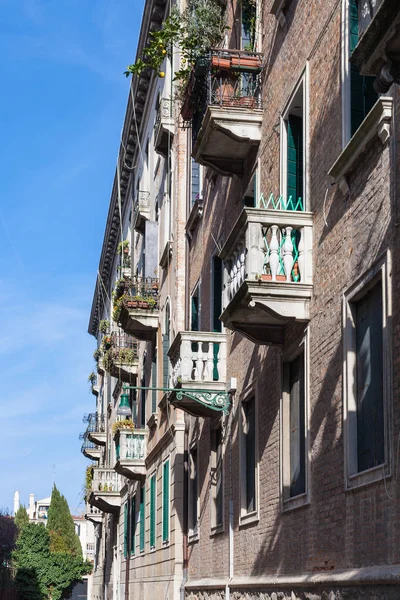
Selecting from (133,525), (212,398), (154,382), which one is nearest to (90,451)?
(133,525)

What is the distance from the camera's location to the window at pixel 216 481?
726 inches

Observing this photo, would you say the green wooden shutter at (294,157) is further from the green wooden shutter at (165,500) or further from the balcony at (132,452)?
the balcony at (132,452)

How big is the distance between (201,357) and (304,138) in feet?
20.9

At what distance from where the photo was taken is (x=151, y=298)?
29.1m

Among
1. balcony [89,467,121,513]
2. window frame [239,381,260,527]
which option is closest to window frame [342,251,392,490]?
window frame [239,381,260,527]

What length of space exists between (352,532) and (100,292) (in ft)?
154

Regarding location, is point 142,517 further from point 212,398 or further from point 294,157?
point 294,157

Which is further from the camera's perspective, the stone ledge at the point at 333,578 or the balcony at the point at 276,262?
the balcony at the point at 276,262

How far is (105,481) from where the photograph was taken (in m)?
41.3

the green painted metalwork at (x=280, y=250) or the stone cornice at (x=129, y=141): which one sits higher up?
the stone cornice at (x=129, y=141)

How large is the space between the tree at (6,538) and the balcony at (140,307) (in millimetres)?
40911

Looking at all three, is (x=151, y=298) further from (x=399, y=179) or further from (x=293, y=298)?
(x=399, y=179)

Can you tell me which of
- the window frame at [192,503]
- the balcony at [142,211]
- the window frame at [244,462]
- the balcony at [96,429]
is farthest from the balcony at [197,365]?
the balcony at [96,429]

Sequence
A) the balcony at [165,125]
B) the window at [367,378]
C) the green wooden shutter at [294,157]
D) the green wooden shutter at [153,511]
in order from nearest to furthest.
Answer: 1. the window at [367,378]
2. the green wooden shutter at [294,157]
3. the balcony at [165,125]
4. the green wooden shutter at [153,511]
